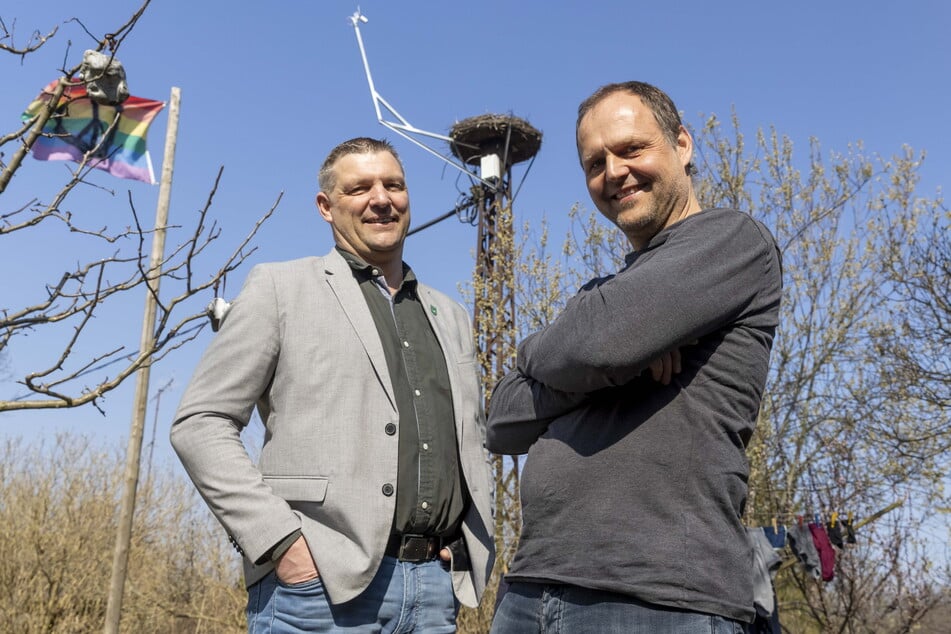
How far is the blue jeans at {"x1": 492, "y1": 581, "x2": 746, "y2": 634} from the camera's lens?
1462 millimetres

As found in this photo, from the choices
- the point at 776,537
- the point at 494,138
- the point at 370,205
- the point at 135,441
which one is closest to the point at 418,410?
the point at 370,205

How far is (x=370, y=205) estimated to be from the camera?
104 inches

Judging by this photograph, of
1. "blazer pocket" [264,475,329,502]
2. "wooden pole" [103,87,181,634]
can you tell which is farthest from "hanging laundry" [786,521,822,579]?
"blazer pocket" [264,475,329,502]

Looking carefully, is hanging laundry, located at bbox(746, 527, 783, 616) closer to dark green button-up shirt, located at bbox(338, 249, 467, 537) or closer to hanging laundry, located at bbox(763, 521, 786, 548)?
hanging laundry, located at bbox(763, 521, 786, 548)

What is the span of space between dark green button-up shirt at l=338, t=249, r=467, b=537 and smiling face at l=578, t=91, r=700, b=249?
873 mm

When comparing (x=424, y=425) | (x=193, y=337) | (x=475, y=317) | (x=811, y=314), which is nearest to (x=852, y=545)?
(x=811, y=314)

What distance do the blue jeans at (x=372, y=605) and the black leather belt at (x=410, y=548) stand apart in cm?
2

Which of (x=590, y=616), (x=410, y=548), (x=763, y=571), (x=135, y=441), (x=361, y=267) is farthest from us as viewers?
(x=135, y=441)

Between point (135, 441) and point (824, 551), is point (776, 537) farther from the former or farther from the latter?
point (135, 441)

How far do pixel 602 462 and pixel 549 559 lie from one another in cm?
21

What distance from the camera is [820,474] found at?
12.1 m

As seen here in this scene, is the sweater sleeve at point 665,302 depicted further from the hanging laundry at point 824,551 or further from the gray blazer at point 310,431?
the hanging laundry at point 824,551

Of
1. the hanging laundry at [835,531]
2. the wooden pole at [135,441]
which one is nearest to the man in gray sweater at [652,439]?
the wooden pole at [135,441]

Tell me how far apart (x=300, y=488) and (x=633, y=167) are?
1148mm
